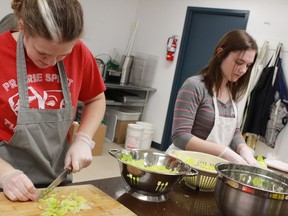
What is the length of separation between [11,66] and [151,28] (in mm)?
4030

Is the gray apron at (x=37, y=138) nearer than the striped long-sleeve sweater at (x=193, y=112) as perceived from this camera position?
Yes

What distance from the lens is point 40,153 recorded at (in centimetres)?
107

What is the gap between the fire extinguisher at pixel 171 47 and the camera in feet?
14.8

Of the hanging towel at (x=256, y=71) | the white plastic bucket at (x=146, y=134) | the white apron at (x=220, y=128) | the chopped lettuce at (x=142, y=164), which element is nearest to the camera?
the chopped lettuce at (x=142, y=164)

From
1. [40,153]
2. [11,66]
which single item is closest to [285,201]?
[40,153]

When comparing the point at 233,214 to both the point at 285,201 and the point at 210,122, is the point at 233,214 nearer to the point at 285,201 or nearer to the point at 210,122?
the point at 285,201

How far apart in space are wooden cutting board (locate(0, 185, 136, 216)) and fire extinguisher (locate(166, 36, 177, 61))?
3557mm

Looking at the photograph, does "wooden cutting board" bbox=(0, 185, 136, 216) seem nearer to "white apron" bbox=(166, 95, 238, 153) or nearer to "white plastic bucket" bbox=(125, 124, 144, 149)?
"white apron" bbox=(166, 95, 238, 153)

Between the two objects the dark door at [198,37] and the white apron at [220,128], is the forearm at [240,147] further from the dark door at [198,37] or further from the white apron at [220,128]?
the dark door at [198,37]

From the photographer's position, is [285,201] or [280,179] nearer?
[285,201]

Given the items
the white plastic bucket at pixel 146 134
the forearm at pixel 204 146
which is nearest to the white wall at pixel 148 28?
the white plastic bucket at pixel 146 134

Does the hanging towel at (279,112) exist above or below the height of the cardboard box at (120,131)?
above

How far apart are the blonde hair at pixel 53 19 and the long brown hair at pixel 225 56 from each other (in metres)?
0.99

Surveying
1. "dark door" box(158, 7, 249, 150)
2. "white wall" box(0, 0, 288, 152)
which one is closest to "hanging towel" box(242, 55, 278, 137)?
"dark door" box(158, 7, 249, 150)
